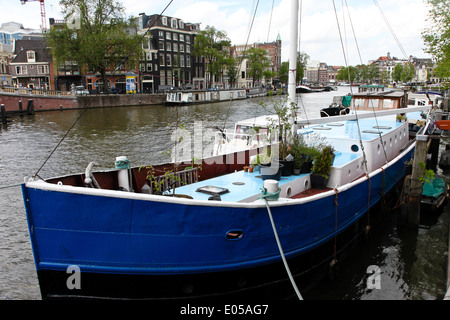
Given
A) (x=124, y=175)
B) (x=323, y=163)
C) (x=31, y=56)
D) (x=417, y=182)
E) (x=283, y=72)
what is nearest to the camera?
(x=124, y=175)

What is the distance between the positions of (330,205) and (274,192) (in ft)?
6.51

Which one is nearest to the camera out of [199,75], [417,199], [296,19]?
[296,19]

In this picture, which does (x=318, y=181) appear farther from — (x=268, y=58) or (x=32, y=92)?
(x=268, y=58)

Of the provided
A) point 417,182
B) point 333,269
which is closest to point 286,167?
point 333,269

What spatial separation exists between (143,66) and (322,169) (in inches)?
2465

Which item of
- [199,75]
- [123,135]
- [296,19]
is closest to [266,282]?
[296,19]

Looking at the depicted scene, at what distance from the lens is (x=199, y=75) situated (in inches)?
3068

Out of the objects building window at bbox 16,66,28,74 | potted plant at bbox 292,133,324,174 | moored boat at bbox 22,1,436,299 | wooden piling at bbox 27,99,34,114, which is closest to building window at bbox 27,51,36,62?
building window at bbox 16,66,28,74

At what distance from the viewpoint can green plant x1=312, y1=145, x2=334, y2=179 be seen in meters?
7.84

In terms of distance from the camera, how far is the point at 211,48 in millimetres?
73688

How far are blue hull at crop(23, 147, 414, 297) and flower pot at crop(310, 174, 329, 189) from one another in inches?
76.9

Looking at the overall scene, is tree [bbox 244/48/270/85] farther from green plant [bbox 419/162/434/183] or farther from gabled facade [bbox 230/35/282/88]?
green plant [bbox 419/162/434/183]

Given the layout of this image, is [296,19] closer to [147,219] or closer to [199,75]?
[147,219]

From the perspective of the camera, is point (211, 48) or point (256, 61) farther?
point (256, 61)
